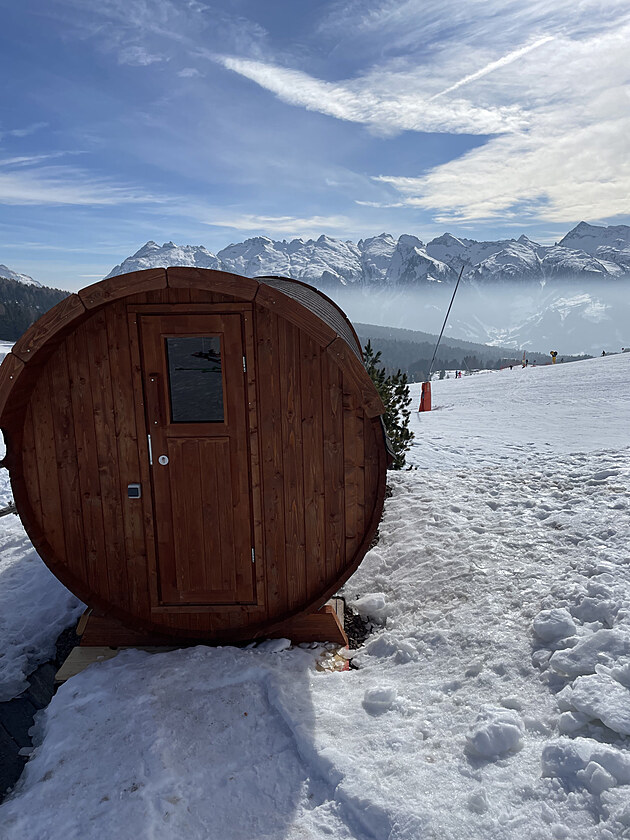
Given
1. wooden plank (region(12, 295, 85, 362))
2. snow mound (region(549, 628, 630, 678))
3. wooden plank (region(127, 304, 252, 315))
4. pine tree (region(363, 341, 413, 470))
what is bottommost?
snow mound (region(549, 628, 630, 678))

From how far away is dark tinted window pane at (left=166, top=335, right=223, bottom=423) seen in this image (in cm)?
400

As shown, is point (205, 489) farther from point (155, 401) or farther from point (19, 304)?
point (19, 304)

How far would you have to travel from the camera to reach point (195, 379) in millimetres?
4055

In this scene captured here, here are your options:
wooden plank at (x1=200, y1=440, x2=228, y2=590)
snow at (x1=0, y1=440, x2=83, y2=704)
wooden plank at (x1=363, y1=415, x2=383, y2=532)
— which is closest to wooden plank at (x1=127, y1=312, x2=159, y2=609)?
wooden plank at (x1=200, y1=440, x2=228, y2=590)

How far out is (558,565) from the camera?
485cm

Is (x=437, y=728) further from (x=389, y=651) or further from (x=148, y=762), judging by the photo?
(x=148, y=762)

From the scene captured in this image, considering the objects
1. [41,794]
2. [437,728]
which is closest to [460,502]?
[437,728]

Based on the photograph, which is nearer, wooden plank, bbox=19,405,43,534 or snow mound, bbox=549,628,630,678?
snow mound, bbox=549,628,630,678

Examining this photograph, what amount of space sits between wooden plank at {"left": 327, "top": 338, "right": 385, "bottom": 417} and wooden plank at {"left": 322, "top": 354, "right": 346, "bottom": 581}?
20cm

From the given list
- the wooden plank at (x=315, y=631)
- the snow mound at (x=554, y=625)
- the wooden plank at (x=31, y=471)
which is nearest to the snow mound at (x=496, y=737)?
the snow mound at (x=554, y=625)

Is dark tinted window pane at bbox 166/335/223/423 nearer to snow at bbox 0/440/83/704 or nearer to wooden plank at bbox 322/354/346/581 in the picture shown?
wooden plank at bbox 322/354/346/581

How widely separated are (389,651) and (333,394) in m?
1.97

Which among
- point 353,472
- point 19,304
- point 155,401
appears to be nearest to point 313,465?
point 353,472

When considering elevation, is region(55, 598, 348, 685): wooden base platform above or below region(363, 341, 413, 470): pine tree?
below
